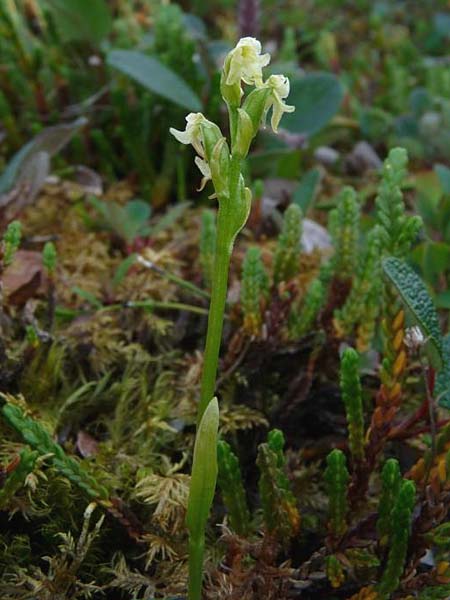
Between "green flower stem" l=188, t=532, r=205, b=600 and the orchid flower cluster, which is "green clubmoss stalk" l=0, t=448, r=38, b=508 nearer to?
"green flower stem" l=188, t=532, r=205, b=600

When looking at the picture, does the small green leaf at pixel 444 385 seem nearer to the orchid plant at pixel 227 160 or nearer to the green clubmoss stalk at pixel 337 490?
the green clubmoss stalk at pixel 337 490

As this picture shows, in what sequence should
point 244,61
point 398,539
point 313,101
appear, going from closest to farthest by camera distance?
point 244,61 < point 398,539 < point 313,101

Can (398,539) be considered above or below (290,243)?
below

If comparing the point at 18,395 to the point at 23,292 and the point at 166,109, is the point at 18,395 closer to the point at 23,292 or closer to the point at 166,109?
the point at 23,292

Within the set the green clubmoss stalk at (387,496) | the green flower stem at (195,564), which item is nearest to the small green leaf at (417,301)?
the green clubmoss stalk at (387,496)

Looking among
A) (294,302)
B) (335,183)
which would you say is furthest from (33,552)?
(335,183)

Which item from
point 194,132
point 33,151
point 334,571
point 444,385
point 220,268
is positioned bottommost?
point 334,571

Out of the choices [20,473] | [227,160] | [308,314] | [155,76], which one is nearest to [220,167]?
[227,160]

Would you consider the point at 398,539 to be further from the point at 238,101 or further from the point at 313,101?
the point at 313,101
